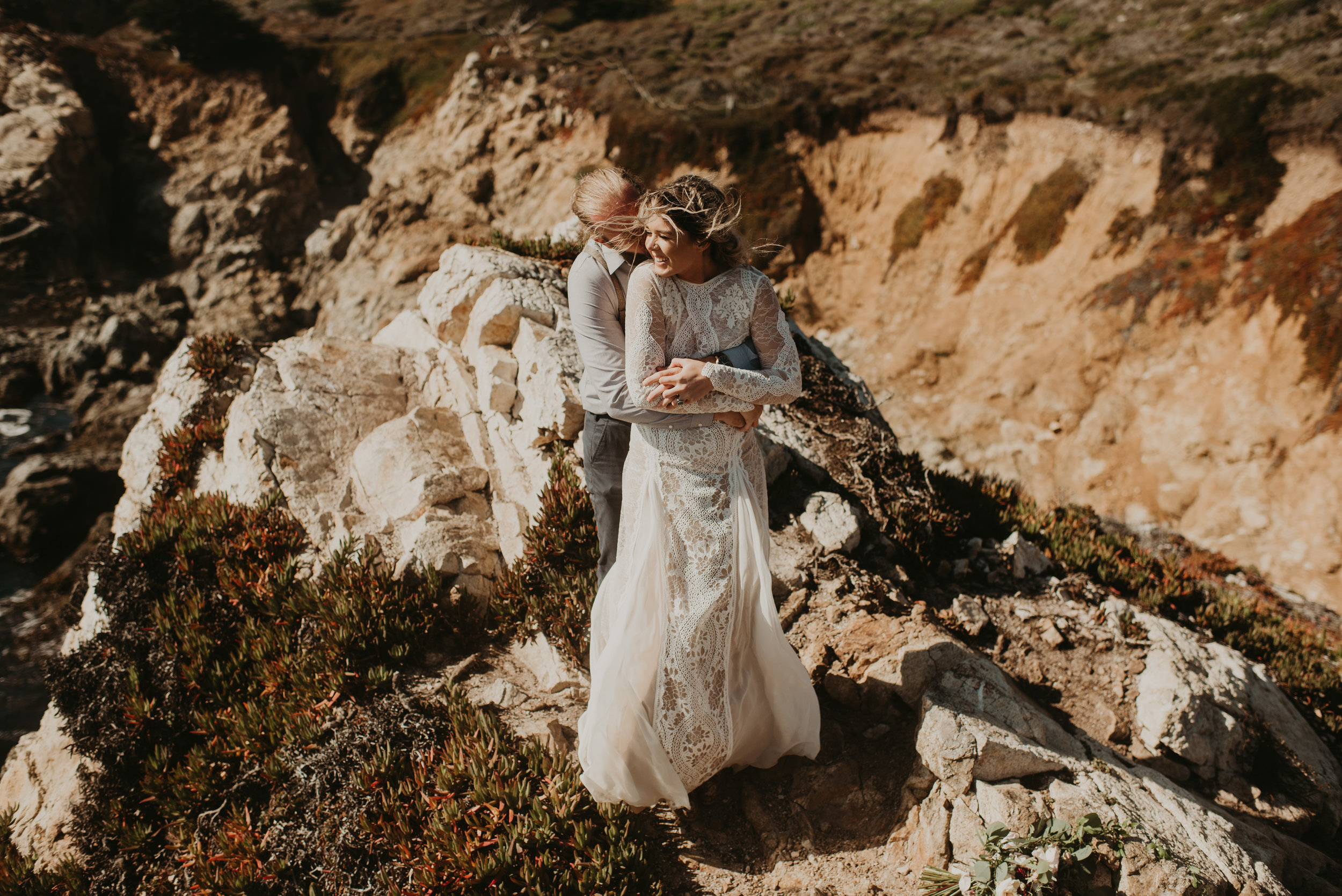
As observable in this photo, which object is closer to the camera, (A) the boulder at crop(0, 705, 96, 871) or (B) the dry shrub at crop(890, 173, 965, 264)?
(A) the boulder at crop(0, 705, 96, 871)

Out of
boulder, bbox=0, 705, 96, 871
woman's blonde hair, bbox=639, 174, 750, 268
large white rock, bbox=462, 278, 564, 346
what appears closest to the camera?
woman's blonde hair, bbox=639, 174, 750, 268

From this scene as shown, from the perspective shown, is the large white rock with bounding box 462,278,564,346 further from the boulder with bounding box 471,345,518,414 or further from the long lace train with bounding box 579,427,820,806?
the long lace train with bounding box 579,427,820,806

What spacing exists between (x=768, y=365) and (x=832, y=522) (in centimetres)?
279

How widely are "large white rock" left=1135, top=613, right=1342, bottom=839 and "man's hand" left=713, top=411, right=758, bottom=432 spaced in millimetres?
4195

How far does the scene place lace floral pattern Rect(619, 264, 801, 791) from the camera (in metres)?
3.87

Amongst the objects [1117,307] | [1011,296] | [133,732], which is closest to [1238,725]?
[133,732]

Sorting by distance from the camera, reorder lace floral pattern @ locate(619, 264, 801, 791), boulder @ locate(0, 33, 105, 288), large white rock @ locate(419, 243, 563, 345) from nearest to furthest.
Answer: lace floral pattern @ locate(619, 264, 801, 791)
large white rock @ locate(419, 243, 563, 345)
boulder @ locate(0, 33, 105, 288)

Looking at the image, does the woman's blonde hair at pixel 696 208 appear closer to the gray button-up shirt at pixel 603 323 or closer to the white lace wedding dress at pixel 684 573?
the white lace wedding dress at pixel 684 573

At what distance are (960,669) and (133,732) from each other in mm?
6425

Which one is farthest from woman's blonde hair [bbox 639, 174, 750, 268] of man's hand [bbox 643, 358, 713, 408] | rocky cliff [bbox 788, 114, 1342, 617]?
rocky cliff [bbox 788, 114, 1342, 617]

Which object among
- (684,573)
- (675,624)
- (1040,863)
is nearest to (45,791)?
(675,624)

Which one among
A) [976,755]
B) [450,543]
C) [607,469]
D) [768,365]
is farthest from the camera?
[450,543]

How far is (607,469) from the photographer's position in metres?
4.66

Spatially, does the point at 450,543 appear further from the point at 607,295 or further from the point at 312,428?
the point at 607,295
